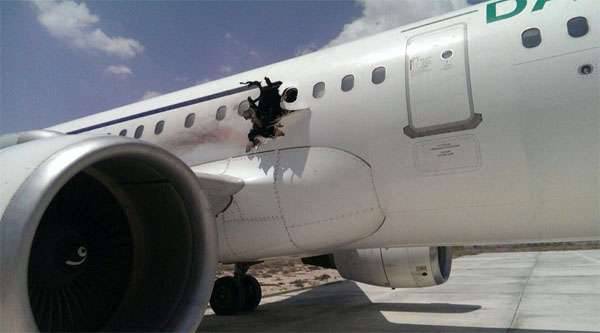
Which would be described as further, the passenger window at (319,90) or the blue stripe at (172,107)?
the blue stripe at (172,107)

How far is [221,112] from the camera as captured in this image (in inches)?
238

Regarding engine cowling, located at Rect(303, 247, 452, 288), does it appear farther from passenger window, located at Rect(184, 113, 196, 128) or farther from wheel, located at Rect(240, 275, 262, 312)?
passenger window, located at Rect(184, 113, 196, 128)

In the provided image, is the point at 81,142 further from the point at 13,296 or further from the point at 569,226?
the point at 569,226

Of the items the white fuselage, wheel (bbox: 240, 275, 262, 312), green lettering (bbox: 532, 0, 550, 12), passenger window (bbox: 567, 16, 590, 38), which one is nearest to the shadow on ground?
wheel (bbox: 240, 275, 262, 312)

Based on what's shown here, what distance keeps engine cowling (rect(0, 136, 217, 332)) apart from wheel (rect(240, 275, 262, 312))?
4.94m

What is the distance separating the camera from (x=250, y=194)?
16.8 ft

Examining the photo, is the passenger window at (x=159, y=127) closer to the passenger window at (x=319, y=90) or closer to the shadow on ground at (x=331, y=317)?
the passenger window at (x=319, y=90)

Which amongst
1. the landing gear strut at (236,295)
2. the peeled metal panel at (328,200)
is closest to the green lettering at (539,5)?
the peeled metal panel at (328,200)

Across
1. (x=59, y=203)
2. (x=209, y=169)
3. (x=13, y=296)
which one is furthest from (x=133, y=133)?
(x=13, y=296)

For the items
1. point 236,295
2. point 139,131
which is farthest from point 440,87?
point 236,295

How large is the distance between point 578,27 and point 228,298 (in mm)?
→ 6720

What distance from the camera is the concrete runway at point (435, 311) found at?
6469mm

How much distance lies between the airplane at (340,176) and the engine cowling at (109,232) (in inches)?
0.5

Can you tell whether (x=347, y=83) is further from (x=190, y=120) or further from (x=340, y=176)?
(x=190, y=120)
